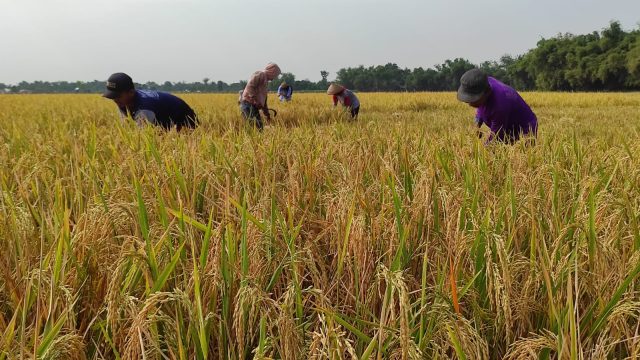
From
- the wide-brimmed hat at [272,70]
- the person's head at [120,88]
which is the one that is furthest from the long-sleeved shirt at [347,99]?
the person's head at [120,88]

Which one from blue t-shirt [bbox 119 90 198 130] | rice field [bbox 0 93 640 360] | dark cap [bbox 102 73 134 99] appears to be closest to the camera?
rice field [bbox 0 93 640 360]

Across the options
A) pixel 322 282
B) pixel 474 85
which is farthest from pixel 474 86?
pixel 322 282

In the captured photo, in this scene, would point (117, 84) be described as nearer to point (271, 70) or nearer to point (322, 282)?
point (271, 70)

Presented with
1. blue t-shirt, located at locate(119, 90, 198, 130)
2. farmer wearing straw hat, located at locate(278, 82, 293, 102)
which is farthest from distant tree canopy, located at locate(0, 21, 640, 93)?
blue t-shirt, located at locate(119, 90, 198, 130)

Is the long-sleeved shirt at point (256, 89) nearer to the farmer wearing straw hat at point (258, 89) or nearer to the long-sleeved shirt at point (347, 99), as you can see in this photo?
the farmer wearing straw hat at point (258, 89)

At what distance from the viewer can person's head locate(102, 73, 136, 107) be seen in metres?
3.72

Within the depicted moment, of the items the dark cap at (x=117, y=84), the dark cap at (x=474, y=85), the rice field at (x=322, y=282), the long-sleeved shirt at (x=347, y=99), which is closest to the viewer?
the rice field at (x=322, y=282)

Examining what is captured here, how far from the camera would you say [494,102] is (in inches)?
142

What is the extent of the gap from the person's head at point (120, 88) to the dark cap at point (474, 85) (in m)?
3.10

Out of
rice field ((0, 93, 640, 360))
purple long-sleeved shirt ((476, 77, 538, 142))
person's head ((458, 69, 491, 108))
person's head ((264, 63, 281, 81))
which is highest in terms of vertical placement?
person's head ((264, 63, 281, 81))

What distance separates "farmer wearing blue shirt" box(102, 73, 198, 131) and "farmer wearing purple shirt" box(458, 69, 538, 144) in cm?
246

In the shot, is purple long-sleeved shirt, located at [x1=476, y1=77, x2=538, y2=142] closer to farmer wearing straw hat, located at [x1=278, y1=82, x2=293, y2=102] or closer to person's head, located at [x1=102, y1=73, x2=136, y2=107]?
person's head, located at [x1=102, y1=73, x2=136, y2=107]

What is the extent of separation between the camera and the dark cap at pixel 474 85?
11.2 feet

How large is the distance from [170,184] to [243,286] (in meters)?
0.93
